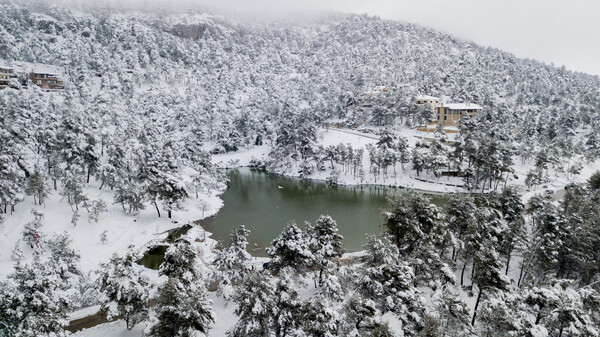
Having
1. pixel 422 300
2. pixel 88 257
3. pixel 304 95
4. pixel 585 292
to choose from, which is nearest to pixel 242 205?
pixel 88 257

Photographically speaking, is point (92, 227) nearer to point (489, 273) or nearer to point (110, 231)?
point (110, 231)

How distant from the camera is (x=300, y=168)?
76.2 m

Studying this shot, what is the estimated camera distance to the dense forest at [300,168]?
1614 cm

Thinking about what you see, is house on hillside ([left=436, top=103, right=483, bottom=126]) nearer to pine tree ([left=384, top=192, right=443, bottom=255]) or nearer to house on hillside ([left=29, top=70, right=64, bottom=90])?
pine tree ([left=384, top=192, right=443, bottom=255])

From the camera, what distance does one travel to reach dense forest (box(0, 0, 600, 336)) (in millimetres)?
16141

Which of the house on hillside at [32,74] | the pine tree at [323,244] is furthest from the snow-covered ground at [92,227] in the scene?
the house on hillside at [32,74]

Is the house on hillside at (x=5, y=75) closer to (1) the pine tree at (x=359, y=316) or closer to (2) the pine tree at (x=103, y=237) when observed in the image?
(2) the pine tree at (x=103, y=237)

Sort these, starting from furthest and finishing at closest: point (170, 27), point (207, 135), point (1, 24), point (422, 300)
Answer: point (170, 27)
point (1, 24)
point (207, 135)
point (422, 300)

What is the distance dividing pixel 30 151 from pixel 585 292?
59.6 meters

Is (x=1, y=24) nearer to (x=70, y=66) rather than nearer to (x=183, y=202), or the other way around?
(x=70, y=66)

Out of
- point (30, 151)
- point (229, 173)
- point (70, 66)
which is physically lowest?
point (229, 173)

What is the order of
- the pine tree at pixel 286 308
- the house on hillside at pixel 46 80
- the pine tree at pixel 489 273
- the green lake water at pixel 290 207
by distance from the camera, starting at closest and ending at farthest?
the pine tree at pixel 286 308, the pine tree at pixel 489 273, the green lake water at pixel 290 207, the house on hillside at pixel 46 80

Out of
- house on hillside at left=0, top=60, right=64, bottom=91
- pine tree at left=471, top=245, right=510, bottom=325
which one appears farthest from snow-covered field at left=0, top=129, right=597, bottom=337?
house on hillside at left=0, top=60, right=64, bottom=91

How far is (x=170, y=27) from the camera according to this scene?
176875 mm
